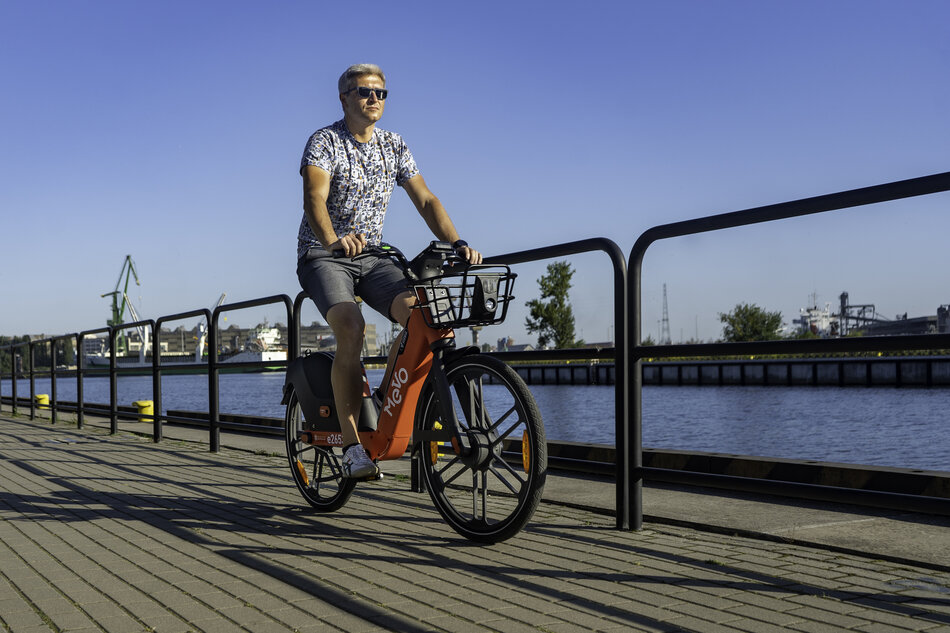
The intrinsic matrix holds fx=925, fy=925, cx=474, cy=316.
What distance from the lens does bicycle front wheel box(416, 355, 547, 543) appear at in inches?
138

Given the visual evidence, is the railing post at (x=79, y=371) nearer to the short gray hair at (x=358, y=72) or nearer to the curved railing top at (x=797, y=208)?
the short gray hair at (x=358, y=72)

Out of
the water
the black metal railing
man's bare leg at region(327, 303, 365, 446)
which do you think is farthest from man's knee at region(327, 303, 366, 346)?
the water

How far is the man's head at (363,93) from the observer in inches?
167

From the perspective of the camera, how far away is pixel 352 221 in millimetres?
4383

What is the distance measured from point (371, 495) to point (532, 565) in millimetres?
1953

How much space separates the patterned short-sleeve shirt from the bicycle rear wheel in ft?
3.36

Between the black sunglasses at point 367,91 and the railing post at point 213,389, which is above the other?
the black sunglasses at point 367,91

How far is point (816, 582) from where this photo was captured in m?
2.92

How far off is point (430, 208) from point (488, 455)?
55.1 inches

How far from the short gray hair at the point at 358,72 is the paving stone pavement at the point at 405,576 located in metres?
2.03

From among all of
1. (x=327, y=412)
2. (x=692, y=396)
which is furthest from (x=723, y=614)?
(x=692, y=396)

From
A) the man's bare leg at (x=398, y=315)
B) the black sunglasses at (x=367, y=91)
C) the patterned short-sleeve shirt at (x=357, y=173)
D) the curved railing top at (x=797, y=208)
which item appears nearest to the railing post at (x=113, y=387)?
the patterned short-sleeve shirt at (x=357, y=173)

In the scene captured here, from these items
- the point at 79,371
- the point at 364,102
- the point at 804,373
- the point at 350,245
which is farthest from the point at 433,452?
the point at 804,373

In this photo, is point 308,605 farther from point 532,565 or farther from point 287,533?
point 287,533
